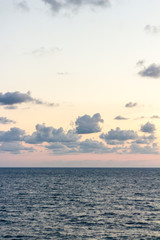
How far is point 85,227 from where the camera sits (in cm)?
4966

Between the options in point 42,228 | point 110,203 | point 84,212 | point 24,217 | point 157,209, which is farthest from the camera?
point 110,203

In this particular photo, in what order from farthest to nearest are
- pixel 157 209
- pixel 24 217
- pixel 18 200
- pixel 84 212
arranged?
1. pixel 18 200
2. pixel 157 209
3. pixel 84 212
4. pixel 24 217

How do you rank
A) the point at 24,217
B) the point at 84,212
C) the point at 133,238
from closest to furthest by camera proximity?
the point at 133,238
the point at 24,217
the point at 84,212

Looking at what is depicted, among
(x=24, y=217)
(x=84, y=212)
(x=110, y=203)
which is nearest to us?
(x=24, y=217)

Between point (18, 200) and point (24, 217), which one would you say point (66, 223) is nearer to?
point (24, 217)

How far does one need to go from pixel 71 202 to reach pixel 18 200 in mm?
13911

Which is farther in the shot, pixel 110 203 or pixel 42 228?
pixel 110 203

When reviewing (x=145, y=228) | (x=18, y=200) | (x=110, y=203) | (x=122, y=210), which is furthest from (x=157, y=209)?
(x=18, y=200)

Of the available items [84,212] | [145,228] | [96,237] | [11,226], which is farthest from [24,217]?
[145,228]

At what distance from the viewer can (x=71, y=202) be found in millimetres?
75750

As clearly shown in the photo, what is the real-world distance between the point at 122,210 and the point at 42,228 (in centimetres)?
2120

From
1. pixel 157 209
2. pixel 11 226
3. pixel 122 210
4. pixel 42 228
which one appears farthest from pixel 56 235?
pixel 157 209

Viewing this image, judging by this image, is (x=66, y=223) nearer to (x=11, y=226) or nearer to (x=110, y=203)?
(x=11, y=226)

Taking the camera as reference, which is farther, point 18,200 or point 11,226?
point 18,200
